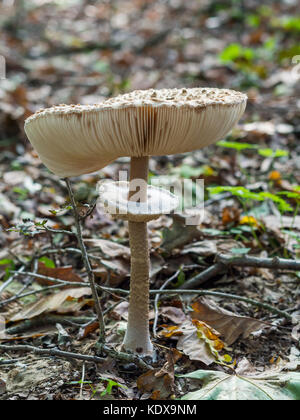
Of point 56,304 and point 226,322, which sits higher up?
point 56,304

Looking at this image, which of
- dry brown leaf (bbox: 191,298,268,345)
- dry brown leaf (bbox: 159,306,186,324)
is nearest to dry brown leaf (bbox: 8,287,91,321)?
dry brown leaf (bbox: 159,306,186,324)

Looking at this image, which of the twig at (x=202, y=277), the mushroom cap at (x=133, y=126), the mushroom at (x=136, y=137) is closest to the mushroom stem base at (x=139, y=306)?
the mushroom at (x=136, y=137)

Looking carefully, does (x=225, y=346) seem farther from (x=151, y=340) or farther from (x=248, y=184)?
(x=248, y=184)

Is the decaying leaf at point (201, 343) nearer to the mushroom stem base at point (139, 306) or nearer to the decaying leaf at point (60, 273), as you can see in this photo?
the mushroom stem base at point (139, 306)

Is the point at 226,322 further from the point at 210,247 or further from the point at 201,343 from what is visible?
the point at 210,247

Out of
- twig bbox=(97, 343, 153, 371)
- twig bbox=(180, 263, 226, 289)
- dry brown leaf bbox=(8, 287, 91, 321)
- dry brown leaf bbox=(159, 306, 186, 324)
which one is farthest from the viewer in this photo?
twig bbox=(180, 263, 226, 289)

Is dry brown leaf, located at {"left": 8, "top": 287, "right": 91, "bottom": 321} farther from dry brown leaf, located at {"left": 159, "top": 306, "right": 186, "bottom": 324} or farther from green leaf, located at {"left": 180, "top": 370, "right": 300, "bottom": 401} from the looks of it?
green leaf, located at {"left": 180, "top": 370, "right": 300, "bottom": 401}

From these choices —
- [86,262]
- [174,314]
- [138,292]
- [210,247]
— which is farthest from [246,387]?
[210,247]
